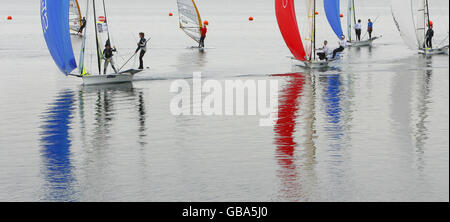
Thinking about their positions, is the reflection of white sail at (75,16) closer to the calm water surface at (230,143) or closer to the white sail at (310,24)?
the calm water surface at (230,143)

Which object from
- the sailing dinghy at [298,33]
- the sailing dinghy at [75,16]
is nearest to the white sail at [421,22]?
the sailing dinghy at [298,33]

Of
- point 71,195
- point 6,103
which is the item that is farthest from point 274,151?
point 6,103

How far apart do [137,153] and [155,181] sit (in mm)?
3319

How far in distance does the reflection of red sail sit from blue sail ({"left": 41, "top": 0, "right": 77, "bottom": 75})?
384 inches

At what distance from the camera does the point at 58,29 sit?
117 ft

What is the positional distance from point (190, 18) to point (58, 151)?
A: 4606 cm

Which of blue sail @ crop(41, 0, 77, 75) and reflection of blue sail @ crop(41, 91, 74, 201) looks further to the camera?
blue sail @ crop(41, 0, 77, 75)

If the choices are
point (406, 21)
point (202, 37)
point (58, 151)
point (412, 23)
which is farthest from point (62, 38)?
point (202, 37)

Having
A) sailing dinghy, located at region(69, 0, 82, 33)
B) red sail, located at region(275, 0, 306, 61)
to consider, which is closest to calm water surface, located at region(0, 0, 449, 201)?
red sail, located at region(275, 0, 306, 61)

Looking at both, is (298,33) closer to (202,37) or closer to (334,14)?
(334,14)

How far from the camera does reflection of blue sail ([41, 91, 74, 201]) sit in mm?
17609

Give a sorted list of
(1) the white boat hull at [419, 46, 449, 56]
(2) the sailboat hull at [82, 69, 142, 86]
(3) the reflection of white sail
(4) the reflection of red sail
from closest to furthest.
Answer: (4) the reflection of red sail < (2) the sailboat hull at [82, 69, 142, 86] < (1) the white boat hull at [419, 46, 449, 56] < (3) the reflection of white sail

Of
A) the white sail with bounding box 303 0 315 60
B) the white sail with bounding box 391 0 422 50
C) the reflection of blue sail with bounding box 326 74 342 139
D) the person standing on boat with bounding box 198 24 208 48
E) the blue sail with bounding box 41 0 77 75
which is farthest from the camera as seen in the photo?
the person standing on boat with bounding box 198 24 208 48

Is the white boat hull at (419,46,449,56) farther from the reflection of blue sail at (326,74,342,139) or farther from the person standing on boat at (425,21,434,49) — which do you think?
the reflection of blue sail at (326,74,342,139)
